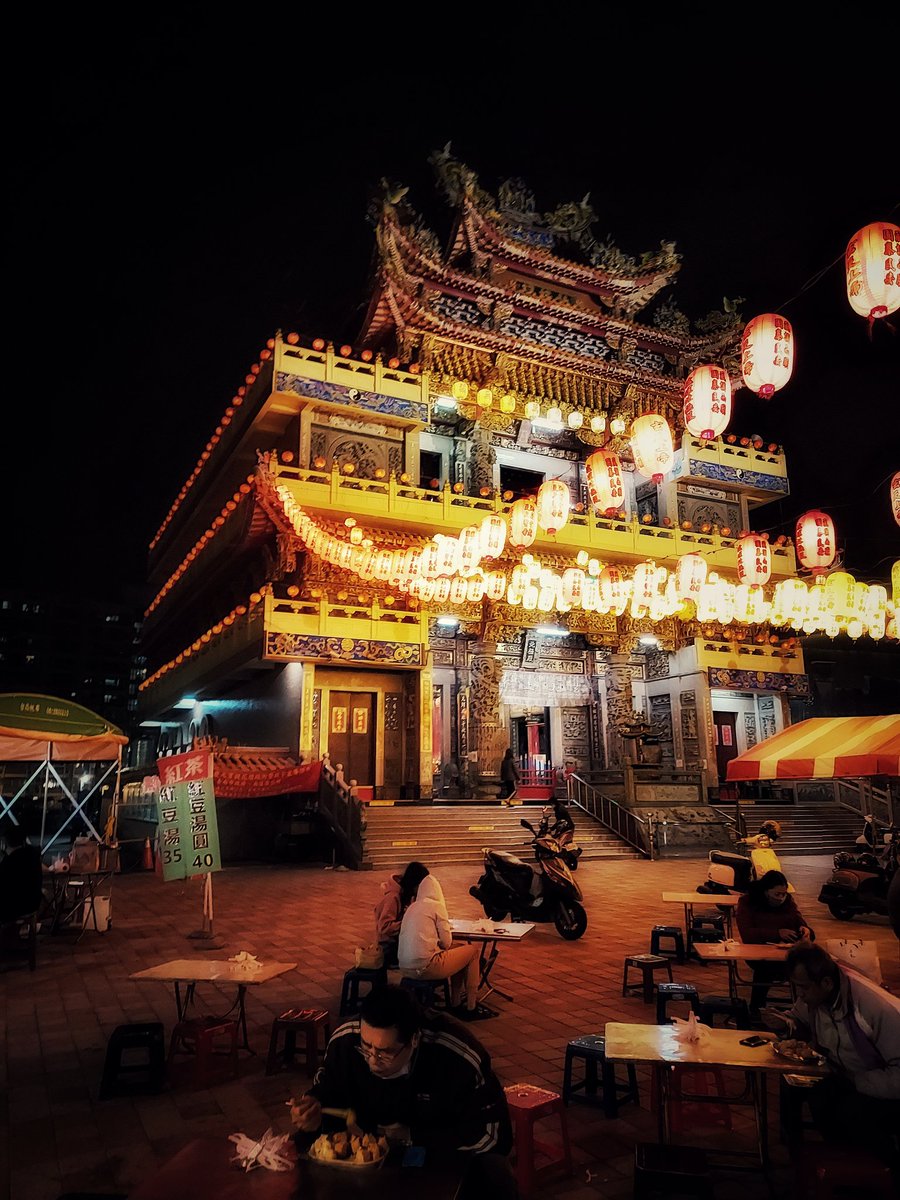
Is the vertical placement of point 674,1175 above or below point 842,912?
above

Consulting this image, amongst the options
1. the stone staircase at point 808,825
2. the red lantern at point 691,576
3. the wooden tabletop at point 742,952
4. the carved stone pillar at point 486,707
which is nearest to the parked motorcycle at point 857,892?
the wooden tabletop at point 742,952

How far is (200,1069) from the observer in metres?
4.62

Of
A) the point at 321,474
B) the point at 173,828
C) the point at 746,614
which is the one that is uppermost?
the point at 321,474

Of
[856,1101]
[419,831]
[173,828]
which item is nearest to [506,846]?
[419,831]

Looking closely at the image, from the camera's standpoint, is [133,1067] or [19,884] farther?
[19,884]

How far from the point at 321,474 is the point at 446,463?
5.79 m

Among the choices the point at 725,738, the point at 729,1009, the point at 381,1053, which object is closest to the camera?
the point at 381,1053

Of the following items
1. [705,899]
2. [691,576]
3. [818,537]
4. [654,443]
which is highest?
[654,443]

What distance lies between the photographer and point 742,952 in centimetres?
548

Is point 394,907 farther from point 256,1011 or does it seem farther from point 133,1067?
point 133,1067

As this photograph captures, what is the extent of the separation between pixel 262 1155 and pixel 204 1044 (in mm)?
2354

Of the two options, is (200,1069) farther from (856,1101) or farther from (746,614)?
(746,614)

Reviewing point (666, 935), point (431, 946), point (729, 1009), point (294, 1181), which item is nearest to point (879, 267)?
point (666, 935)

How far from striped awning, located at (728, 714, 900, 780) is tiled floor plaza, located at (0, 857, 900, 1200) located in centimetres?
197
